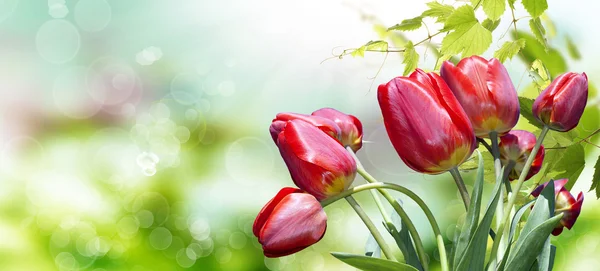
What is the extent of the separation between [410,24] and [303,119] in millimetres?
175

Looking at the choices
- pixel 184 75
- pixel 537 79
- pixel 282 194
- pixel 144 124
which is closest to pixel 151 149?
pixel 144 124

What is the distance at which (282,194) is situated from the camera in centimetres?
30

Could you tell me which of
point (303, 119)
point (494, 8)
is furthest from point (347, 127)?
point (494, 8)

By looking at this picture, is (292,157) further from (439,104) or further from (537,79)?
(537,79)

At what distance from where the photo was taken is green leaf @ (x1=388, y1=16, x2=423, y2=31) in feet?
1.52

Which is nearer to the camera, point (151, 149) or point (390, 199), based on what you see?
point (390, 199)

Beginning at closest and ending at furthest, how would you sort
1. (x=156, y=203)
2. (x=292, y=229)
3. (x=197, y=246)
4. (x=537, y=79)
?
(x=292, y=229) < (x=537, y=79) < (x=197, y=246) < (x=156, y=203)

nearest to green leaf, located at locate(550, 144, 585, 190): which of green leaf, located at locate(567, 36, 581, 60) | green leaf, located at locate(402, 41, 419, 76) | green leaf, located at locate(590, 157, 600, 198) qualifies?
green leaf, located at locate(590, 157, 600, 198)

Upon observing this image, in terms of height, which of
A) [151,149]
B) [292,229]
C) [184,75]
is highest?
[292,229]

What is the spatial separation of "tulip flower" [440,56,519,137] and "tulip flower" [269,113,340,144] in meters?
0.06

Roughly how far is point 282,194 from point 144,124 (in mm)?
1190

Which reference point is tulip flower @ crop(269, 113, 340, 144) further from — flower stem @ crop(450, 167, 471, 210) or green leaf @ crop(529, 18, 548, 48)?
green leaf @ crop(529, 18, 548, 48)

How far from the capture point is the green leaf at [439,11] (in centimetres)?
45

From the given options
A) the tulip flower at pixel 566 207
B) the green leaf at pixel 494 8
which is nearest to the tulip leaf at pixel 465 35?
the green leaf at pixel 494 8
